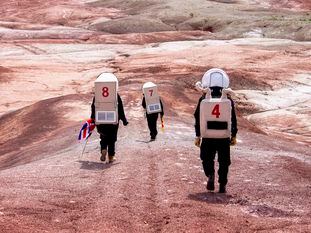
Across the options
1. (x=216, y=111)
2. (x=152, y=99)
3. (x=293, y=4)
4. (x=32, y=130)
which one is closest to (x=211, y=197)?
(x=216, y=111)

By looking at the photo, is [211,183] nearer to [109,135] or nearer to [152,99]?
[109,135]

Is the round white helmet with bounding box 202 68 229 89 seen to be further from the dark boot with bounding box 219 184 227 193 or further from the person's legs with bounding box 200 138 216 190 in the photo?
the dark boot with bounding box 219 184 227 193

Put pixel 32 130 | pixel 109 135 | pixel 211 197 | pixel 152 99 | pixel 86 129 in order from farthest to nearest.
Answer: pixel 32 130 < pixel 152 99 < pixel 86 129 < pixel 109 135 < pixel 211 197

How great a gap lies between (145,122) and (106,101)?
1024 cm


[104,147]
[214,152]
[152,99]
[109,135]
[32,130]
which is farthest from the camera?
[32,130]

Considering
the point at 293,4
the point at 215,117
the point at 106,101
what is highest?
the point at 215,117

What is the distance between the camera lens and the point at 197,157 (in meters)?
15.4

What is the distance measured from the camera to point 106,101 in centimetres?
1462

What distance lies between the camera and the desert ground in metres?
9.13

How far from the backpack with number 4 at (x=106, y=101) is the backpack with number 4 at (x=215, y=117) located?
456 cm

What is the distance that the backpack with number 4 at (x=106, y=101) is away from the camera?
14500mm

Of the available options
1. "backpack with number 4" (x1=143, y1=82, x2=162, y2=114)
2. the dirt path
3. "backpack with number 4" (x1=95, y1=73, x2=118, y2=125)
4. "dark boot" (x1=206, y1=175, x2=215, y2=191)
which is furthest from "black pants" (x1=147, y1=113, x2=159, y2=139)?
"dark boot" (x1=206, y1=175, x2=215, y2=191)

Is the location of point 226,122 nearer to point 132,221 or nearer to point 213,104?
point 213,104

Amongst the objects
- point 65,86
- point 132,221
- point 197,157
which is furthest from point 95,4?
point 132,221
